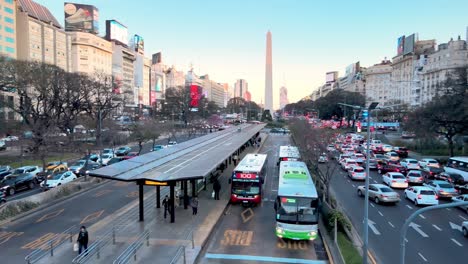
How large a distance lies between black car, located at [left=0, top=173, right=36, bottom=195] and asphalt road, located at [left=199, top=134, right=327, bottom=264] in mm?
17110

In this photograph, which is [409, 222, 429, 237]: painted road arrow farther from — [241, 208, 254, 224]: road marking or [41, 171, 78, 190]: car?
[41, 171, 78, 190]: car

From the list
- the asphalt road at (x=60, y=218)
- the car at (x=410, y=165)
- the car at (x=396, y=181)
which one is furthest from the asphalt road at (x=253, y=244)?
the car at (x=410, y=165)

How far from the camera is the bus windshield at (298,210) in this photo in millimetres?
15737

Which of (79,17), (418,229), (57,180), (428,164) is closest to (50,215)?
(57,180)

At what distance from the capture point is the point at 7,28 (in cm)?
7425

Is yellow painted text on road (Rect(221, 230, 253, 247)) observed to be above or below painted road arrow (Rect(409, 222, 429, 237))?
above

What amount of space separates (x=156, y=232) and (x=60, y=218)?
7.03m

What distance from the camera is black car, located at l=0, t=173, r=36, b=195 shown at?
26188mm

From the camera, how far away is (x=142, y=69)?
149 meters

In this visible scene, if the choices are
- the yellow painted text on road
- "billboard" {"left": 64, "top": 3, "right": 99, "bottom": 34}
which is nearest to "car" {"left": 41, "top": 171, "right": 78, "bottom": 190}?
the yellow painted text on road

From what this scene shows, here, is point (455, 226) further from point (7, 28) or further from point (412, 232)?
point (7, 28)

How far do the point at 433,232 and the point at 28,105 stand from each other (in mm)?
43966

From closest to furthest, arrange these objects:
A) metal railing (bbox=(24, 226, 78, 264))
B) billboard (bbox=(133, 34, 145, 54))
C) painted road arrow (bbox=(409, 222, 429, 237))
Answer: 1. metal railing (bbox=(24, 226, 78, 264))
2. painted road arrow (bbox=(409, 222, 429, 237))
3. billboard (bbox=(133, 34, 145, 54))

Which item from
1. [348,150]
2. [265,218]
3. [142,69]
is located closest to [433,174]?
[348,150]
